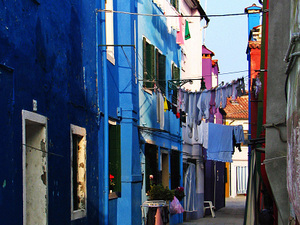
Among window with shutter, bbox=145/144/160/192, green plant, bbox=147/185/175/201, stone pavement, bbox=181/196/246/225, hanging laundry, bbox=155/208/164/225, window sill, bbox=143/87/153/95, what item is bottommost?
stone pavement, bbox=181/196/246/225

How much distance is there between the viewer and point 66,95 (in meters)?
10.9

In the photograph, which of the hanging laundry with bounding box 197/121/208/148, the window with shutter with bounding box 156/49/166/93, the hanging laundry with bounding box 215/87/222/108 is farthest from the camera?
the hanging laundry with bounding box 197/121/208/148

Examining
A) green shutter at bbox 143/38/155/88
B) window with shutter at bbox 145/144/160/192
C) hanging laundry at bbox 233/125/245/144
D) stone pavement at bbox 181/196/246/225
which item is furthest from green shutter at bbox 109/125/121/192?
hanging laundry at bbox 233/125/245/144

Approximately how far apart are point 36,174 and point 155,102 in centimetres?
1156

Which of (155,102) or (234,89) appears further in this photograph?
(155,102)

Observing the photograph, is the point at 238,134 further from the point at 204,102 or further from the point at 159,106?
the point at 159,106

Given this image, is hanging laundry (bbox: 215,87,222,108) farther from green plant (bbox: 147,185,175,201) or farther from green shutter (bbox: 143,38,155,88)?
green plant (bbox: 147,185,175,201)

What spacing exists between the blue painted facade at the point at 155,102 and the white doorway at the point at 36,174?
823 centimetres

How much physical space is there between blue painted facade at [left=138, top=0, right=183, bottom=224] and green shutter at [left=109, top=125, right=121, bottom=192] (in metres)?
2.20

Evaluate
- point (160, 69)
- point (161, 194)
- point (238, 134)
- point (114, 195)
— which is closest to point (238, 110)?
point (238, 134)

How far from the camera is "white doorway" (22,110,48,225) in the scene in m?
9.20

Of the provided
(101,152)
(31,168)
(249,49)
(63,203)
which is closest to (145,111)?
(101,152)

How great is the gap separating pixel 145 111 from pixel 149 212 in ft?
11.9

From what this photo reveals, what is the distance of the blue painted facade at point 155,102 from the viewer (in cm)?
1836
